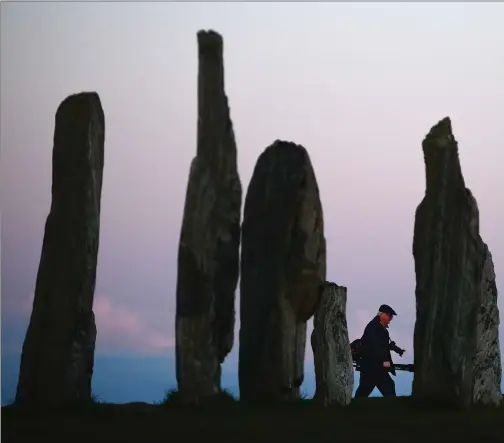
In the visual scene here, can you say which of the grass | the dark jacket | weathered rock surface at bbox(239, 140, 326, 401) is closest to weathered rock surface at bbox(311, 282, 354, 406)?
the dark jacket

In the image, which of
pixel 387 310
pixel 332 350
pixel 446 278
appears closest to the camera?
pixel 446 278

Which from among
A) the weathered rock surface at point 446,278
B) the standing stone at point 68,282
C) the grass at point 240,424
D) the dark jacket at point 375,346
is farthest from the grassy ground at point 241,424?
the dark jacket at point 375,346

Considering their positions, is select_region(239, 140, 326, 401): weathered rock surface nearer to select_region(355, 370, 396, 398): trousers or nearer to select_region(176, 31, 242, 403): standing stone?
select_region(176, 31, 242, 403): standing stone

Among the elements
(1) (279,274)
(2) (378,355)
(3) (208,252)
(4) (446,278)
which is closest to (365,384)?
(2) (378,355)

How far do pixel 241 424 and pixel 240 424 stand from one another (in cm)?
1

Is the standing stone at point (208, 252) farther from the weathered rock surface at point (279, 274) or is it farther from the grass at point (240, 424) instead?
the grass at point (240, 424)

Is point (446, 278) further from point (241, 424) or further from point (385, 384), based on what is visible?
point (385, 384)

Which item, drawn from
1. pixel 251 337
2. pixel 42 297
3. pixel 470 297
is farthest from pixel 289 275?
pixel 42 297

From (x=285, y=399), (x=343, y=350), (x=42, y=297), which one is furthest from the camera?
(x=343, y=350)

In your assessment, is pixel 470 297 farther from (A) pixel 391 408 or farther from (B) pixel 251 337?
(B) pixel 251 337

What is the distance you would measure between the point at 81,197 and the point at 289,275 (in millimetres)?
2945

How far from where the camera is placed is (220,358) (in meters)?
13.3

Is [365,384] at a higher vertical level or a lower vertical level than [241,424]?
higher

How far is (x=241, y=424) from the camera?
12062 millimetres
